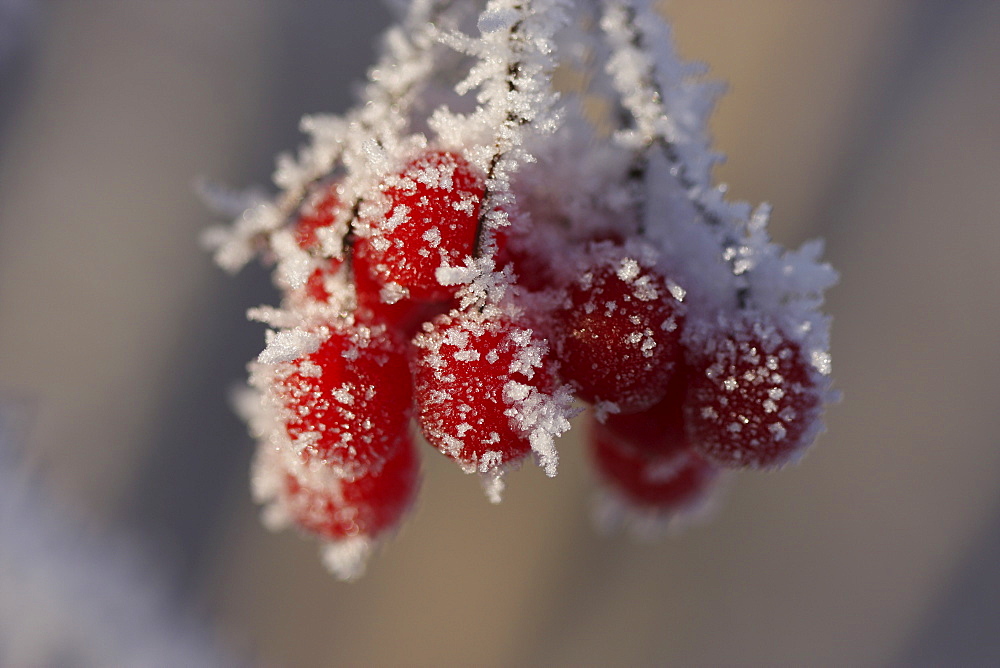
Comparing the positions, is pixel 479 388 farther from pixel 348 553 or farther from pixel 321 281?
pixel 348 553

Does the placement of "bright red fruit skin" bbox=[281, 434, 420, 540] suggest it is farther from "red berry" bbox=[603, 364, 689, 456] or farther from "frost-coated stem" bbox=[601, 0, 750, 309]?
"frost-coated stem" bbox=[601, 0, 750, 309]

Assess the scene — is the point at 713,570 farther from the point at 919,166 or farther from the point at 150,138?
the point at 150,138

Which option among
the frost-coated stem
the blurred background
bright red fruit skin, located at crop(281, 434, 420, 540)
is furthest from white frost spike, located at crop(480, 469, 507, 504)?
the blurred background

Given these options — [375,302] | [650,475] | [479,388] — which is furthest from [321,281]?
[650,475]

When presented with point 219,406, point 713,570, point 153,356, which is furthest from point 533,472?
point 153,356

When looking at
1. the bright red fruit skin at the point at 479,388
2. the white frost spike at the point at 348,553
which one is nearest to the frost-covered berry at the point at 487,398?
the bright red fruit skin at the point at 479,388

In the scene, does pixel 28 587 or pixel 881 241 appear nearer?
pixel 28 587
